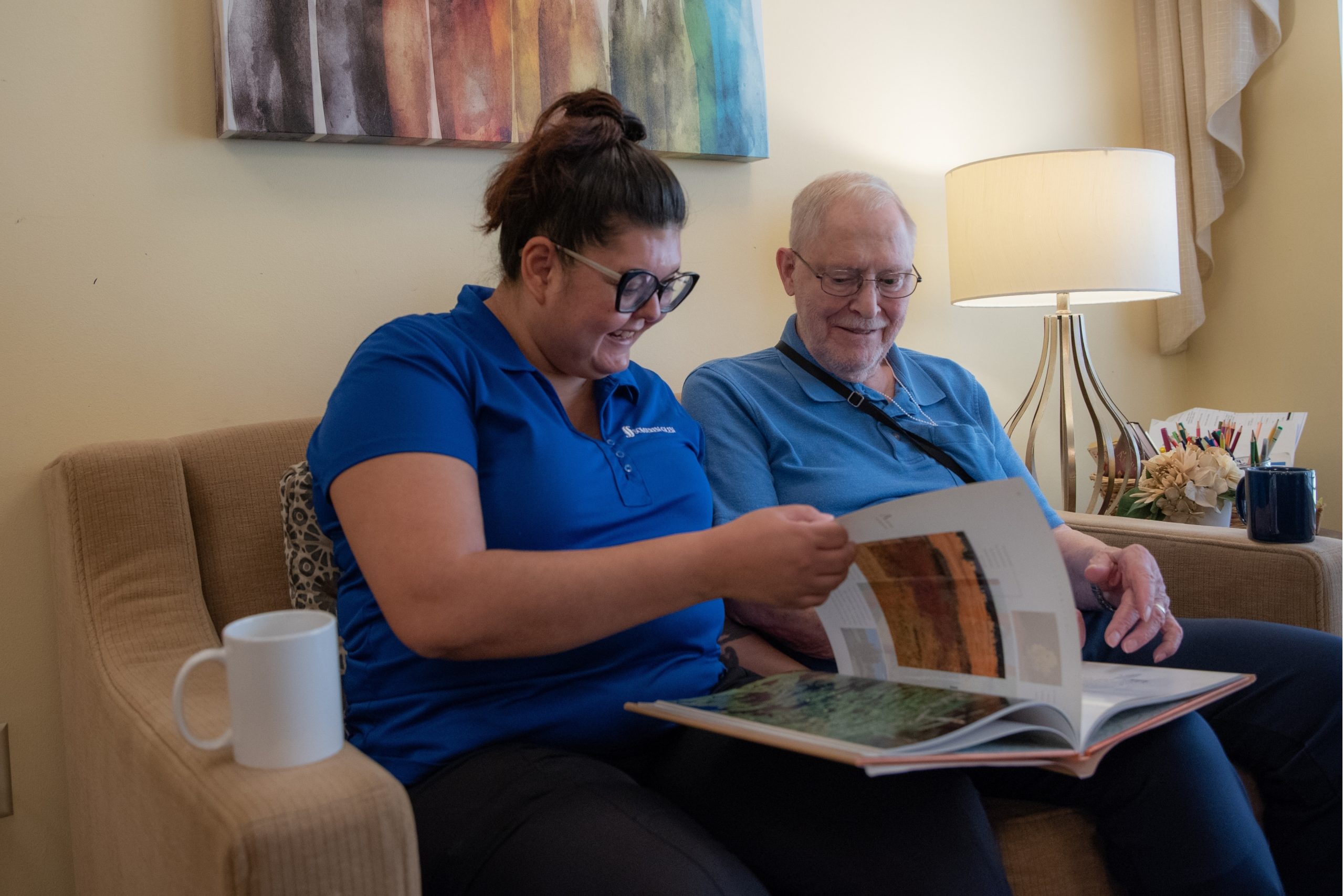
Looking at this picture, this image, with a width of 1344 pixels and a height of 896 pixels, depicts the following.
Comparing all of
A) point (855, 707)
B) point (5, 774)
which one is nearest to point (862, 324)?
point (855, 707)

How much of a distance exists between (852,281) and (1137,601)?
618 mm

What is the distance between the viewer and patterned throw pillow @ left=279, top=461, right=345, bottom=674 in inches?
48.3

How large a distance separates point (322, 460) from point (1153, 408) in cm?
229

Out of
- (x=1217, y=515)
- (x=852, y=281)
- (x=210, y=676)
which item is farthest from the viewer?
(x=1217, y=515)

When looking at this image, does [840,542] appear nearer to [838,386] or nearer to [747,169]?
[838,386]

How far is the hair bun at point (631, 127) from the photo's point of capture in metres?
1.21

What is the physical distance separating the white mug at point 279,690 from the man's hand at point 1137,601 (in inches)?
32.4

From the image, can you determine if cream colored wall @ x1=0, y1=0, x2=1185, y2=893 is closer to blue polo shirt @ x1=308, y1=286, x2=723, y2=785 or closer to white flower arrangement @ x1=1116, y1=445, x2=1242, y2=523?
blue polo shirt @ x1=308, y1=286, x2=723, y2=785

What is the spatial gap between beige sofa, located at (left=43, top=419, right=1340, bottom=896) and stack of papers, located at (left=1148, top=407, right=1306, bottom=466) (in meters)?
0.55

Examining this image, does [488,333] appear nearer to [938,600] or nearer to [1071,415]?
[938,600]

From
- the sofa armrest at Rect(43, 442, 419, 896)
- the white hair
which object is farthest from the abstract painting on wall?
the sofa armrest at Rect(43, 442, 419, 896)

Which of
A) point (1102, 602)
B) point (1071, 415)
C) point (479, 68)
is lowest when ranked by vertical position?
point (1102, 602)

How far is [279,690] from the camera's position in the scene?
32.3 inches

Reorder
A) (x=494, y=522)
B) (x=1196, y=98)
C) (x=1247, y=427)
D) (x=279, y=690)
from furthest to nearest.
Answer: (x=1196, y=98) → (x=1247, y=427) → (x=494, y=522) → (x=279, y=690)
